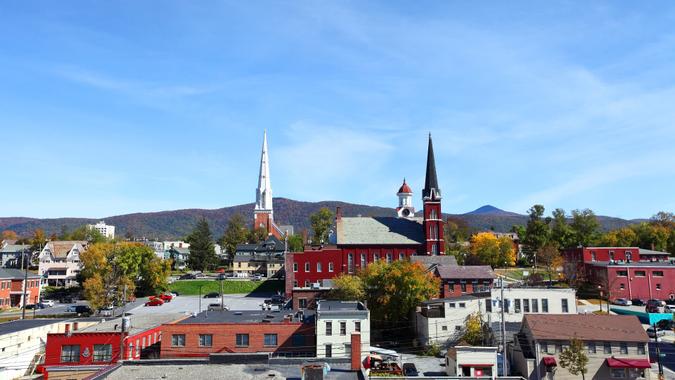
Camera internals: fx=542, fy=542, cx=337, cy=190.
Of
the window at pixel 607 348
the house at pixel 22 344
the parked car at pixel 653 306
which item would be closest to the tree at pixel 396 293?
the window at pixel 607 348

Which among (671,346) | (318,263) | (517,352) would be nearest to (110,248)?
(318,263)

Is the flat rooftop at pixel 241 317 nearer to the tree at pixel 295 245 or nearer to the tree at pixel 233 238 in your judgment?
the tree at pixel 233 238

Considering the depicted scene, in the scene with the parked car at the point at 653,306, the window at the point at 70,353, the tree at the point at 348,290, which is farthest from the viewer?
the parked car at the point at 653,306

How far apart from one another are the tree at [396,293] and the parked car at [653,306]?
95.6 feet

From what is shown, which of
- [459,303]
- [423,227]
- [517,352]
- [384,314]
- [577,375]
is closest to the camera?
[577,375]

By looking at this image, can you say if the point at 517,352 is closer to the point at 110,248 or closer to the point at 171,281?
the point at 110,248

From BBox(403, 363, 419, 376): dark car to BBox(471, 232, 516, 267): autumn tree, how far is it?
65658mm

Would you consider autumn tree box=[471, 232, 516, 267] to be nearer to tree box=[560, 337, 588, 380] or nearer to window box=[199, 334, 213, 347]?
tree box=[560, 337, 588, 380]

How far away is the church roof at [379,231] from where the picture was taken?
306ft

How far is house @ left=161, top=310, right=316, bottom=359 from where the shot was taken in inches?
1815

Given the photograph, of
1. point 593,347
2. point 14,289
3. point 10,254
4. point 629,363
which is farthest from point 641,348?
point 10,254

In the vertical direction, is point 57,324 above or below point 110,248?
below

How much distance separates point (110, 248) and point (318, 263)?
35339 millimetres

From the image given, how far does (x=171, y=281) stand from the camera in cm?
10662
